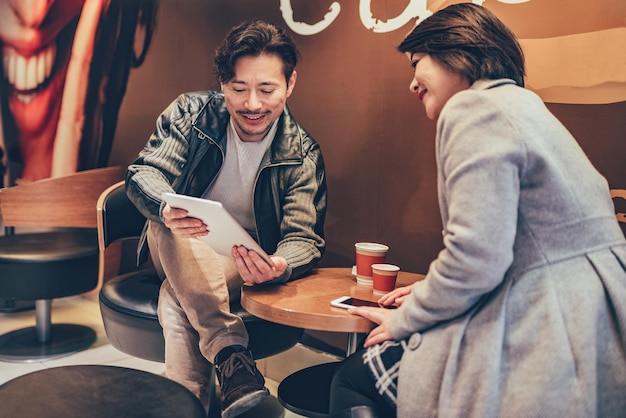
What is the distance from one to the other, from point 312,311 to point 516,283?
0.57 meters

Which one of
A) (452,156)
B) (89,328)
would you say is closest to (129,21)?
(89,328)

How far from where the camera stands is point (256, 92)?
2.14 meters

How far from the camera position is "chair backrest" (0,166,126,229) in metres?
3.36

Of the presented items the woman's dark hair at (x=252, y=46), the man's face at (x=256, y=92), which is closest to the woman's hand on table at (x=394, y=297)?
the man's face at (x=256, y=92)

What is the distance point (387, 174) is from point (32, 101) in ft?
9.45

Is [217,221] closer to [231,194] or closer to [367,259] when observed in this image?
[367,259]

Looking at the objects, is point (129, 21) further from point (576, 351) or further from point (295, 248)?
point (576, 351)

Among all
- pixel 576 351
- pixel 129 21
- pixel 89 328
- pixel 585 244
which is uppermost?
pixel 129 21

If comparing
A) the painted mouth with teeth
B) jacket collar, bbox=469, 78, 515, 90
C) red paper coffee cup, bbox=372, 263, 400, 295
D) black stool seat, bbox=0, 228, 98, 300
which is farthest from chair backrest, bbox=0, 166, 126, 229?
jacket collar, bbox=469, 78, 515, 90

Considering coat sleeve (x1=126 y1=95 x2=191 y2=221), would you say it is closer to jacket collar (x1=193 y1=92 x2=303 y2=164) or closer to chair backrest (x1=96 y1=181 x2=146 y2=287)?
jacket collar (x1=193 y1=92 x2=303 y2=164)

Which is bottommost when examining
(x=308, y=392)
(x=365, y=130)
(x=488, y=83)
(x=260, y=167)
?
(x=308, y=392)

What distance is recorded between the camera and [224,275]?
2.08 meters

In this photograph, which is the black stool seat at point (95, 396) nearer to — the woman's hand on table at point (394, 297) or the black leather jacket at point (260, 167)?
the woman's hand on table at point (394, 297)

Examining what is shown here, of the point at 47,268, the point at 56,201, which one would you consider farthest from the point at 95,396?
the point at 56,201
